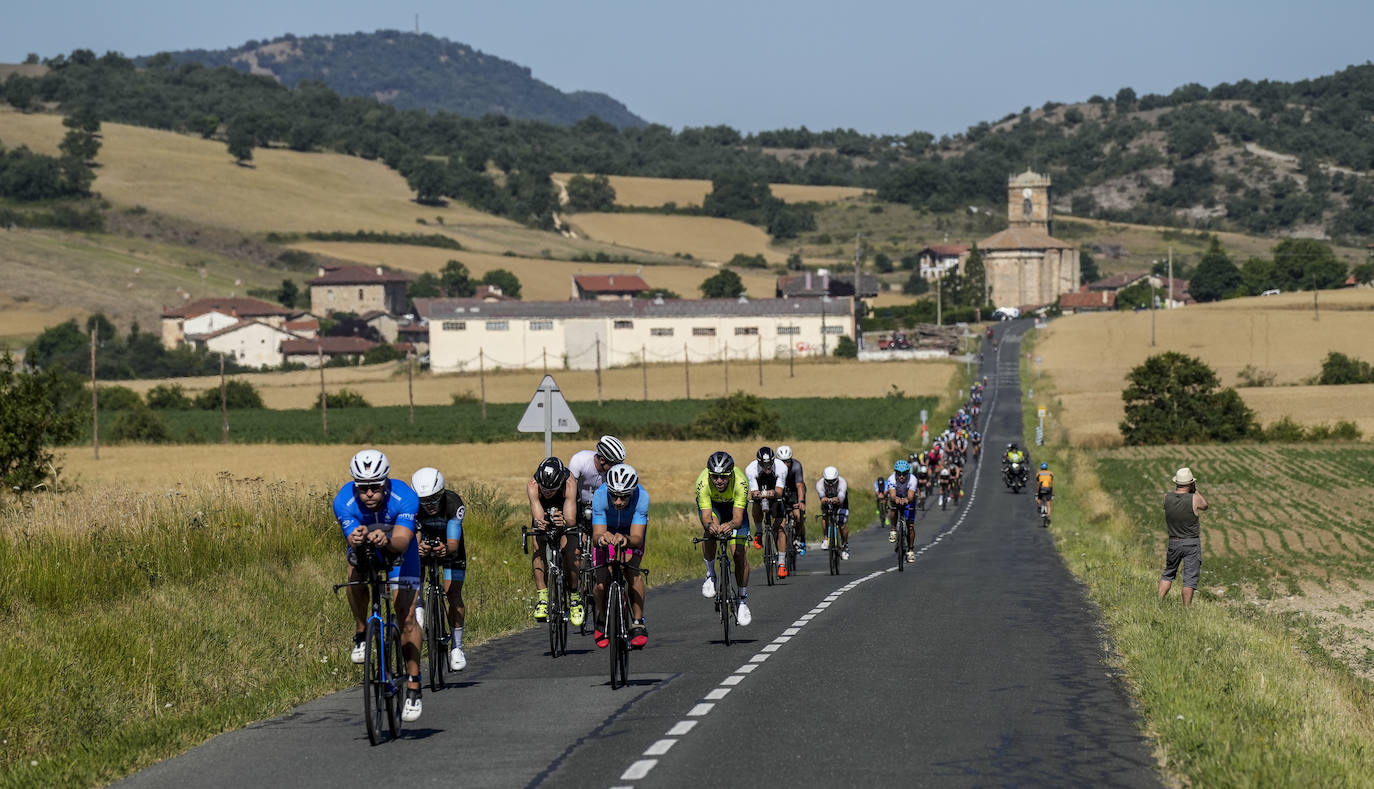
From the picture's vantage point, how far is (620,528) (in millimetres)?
14203

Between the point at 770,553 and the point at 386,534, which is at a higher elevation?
the point at 386,534

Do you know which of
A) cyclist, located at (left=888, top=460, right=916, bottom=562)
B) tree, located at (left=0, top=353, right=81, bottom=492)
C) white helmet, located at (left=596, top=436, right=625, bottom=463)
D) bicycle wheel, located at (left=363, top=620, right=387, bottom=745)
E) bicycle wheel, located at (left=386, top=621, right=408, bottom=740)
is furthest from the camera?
tree, located at (left=0, top=353, right=81, bottom=492)

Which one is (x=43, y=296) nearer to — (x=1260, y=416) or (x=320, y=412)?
(x=320, y=412)

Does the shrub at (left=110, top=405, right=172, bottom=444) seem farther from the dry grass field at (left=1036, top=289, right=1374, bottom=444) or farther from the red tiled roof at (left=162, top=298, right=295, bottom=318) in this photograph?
the red tiled roof at (left=162, top=298, right=295, bottom=318)

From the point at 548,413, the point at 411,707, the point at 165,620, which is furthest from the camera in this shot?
the point at 548,413

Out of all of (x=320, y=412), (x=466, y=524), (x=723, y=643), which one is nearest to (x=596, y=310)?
(x=320, y=412)

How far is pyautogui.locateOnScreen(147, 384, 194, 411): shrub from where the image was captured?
99.7m

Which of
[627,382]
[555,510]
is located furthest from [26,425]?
[627,382]

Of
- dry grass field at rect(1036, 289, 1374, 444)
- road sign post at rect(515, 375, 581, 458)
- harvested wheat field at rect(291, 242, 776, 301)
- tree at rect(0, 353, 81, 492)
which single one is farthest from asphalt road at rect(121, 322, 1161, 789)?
harvested wheat field at rect(291, 242, 776, 301)

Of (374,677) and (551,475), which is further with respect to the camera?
(551,475)

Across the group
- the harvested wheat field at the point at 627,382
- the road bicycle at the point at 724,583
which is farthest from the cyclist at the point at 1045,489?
the harvested wheat field at the point at 627,382

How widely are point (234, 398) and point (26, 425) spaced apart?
71527mm

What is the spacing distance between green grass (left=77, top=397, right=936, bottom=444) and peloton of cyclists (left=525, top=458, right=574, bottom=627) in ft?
197

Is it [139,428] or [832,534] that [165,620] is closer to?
[832,534]
